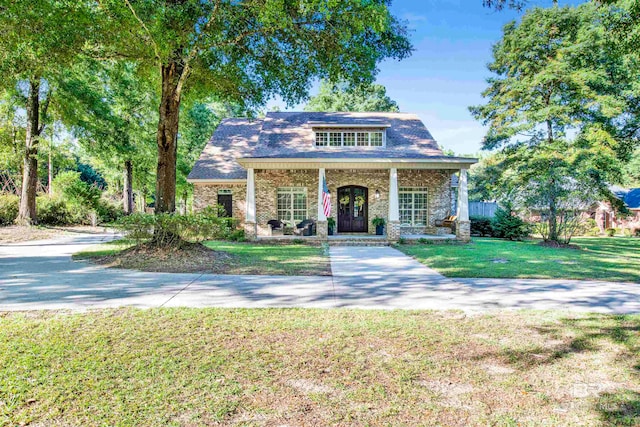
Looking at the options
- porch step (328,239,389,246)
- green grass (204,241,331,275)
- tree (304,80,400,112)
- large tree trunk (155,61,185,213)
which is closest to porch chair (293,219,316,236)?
porch step (328,239,389,246)

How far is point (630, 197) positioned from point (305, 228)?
1408 inches

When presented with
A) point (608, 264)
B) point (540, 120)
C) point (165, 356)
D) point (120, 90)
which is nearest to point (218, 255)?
point (165, 356)

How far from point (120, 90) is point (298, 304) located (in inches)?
887

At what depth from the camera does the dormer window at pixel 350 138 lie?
17.9m

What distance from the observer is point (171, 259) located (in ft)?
29.2

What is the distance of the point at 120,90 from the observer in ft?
72.8

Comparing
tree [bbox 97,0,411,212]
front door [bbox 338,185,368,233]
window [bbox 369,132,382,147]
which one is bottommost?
front door [bbox 338,185,368,233]

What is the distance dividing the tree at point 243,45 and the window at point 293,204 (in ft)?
20.5

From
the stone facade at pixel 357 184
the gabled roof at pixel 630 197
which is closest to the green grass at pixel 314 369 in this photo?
the stone facade at pixel 357 184

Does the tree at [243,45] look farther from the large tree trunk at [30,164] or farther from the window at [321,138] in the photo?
the large tree trunk at [30,164]

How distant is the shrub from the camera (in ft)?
64.9

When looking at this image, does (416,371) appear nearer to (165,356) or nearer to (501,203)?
(165,356)

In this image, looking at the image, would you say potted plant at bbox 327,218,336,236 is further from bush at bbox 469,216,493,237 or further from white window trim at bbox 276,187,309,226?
bush at bbox 469,216,493,237

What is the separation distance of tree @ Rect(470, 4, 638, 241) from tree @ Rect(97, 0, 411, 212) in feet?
33.5
